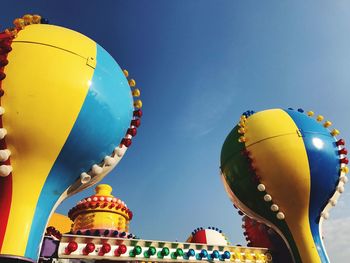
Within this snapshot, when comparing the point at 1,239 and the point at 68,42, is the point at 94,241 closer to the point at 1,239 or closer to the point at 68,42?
the point at 1,239

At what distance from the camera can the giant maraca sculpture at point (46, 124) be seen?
4559mm

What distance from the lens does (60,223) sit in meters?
16.4

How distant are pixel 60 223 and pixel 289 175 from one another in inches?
506

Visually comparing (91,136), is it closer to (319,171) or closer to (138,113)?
(138,113)

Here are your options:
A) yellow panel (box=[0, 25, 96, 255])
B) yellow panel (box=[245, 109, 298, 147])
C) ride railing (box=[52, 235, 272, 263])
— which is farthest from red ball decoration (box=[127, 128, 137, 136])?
yellow panel (box=[245, 109, 298, 147])

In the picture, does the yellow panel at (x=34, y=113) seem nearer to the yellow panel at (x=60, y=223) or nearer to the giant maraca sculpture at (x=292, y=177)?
the giant maraca sculpture at (x=292, y=177)

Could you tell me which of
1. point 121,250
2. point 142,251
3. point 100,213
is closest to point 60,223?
point 100,213

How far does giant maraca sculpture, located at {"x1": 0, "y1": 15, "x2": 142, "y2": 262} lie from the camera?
4.56 meters

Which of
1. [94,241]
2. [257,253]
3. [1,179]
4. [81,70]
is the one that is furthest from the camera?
[257,253]

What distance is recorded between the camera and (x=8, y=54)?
16.0 ft

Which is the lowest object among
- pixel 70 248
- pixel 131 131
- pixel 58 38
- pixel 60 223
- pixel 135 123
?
pixel 70 248

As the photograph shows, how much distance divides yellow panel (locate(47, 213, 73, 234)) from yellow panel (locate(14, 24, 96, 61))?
41.0 ft

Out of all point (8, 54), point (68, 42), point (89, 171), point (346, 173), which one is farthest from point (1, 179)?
point (346, 173)

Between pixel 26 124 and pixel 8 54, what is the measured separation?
1.13 m
